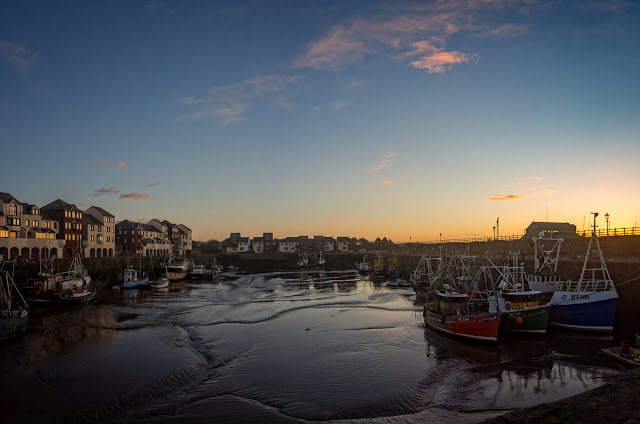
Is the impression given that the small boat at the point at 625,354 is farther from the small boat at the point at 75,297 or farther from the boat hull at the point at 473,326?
the small boat at the point at 75,297

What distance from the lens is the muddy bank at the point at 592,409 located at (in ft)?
47.2

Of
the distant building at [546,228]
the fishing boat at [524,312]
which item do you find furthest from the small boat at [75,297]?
the distant building at [546,228]

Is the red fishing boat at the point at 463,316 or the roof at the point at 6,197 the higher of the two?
the roof at the point at 6,197

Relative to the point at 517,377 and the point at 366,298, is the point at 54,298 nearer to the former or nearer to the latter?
the point at 366,298

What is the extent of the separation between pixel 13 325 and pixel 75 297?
2069cm

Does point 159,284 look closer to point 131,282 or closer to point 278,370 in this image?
point 131,282

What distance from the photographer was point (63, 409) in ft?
66.8

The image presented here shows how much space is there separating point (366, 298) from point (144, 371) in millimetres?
40355

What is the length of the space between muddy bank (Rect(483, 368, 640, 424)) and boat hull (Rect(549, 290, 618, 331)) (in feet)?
60.5

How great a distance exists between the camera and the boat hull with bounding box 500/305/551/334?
3328 cm

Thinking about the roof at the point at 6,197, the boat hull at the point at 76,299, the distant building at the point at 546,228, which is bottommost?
the boat hull at the point at 76,299

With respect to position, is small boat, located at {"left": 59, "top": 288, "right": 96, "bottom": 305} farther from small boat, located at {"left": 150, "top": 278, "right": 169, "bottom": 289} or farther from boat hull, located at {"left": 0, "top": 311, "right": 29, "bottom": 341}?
small boat, located at {"left": 150, "top": 278, "right": 169, "bottom": 289}

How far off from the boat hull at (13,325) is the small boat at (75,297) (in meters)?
18.6

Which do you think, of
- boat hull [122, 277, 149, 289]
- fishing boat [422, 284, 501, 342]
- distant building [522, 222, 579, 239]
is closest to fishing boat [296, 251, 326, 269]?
distant building [522, 222, 579, 239]
